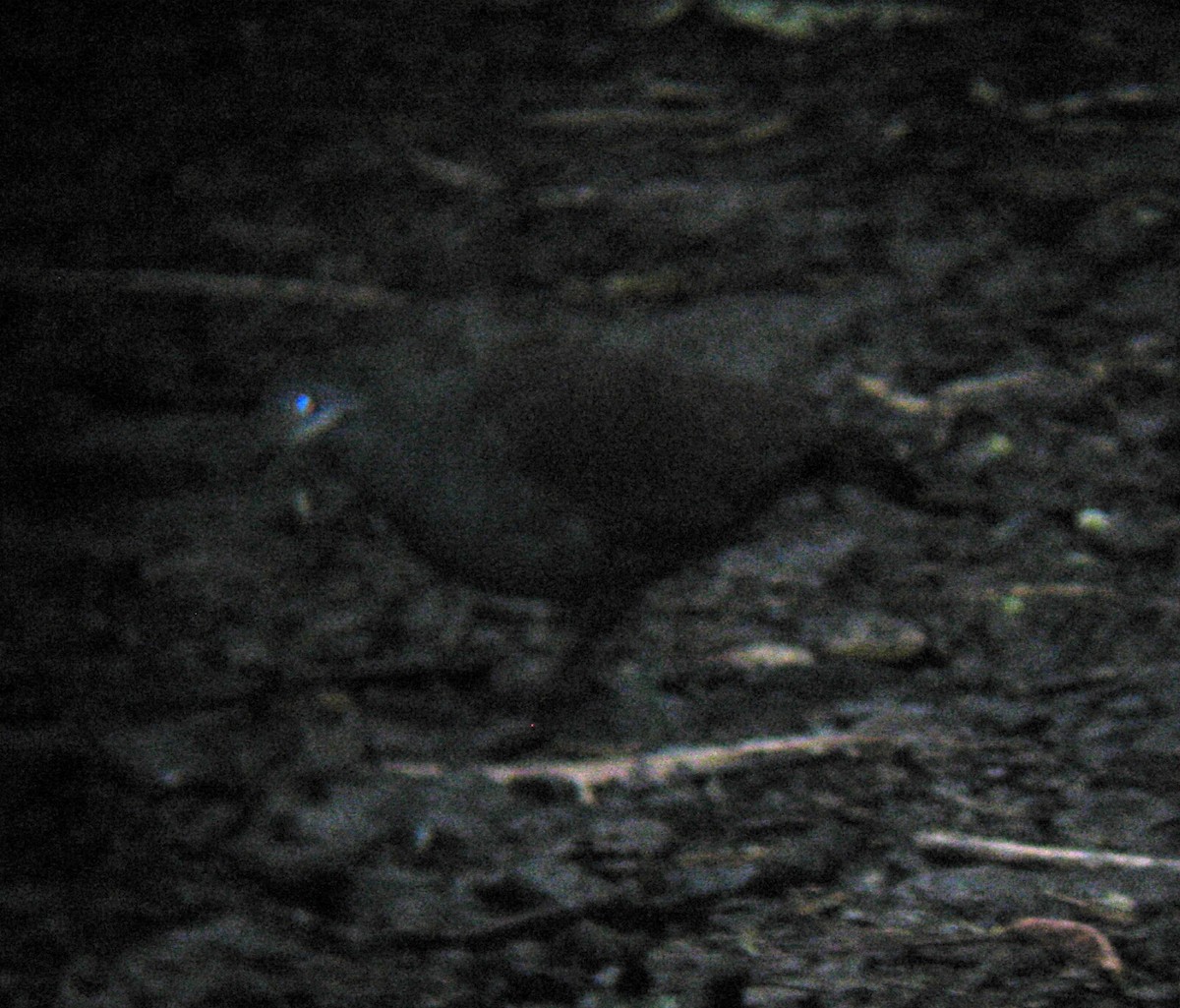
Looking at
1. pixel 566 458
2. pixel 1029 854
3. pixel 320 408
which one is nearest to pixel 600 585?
pixel 566 458

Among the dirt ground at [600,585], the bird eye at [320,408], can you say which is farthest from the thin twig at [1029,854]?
the bird eye at [320,408]

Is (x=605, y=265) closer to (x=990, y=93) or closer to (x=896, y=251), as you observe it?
(x=896, y=251)

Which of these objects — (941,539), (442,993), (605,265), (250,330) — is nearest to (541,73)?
(605,265)

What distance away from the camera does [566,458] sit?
1997 millimetres

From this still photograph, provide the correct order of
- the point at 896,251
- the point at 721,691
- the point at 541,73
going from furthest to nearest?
1. the point at 541,73
2. the point at 896,251
3. the point at 721,691

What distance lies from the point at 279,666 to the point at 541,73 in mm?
1951

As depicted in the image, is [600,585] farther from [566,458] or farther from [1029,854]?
[1029,854]

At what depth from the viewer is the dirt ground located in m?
1.39

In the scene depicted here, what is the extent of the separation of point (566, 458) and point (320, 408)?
0.39 meters

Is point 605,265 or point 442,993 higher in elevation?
point 605,265

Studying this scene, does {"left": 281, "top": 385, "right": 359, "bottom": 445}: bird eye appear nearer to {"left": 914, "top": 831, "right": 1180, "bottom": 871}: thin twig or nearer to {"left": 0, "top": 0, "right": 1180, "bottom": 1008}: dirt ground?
{"left": 0, "top": 0, "right": 1180, "bottom": 1008}: dirt ground

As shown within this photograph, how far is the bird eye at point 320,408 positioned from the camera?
2.15 metres

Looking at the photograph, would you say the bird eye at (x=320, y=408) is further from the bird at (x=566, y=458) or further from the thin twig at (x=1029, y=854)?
the thin twig at (x=1029, y=854)

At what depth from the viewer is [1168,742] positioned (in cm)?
160
